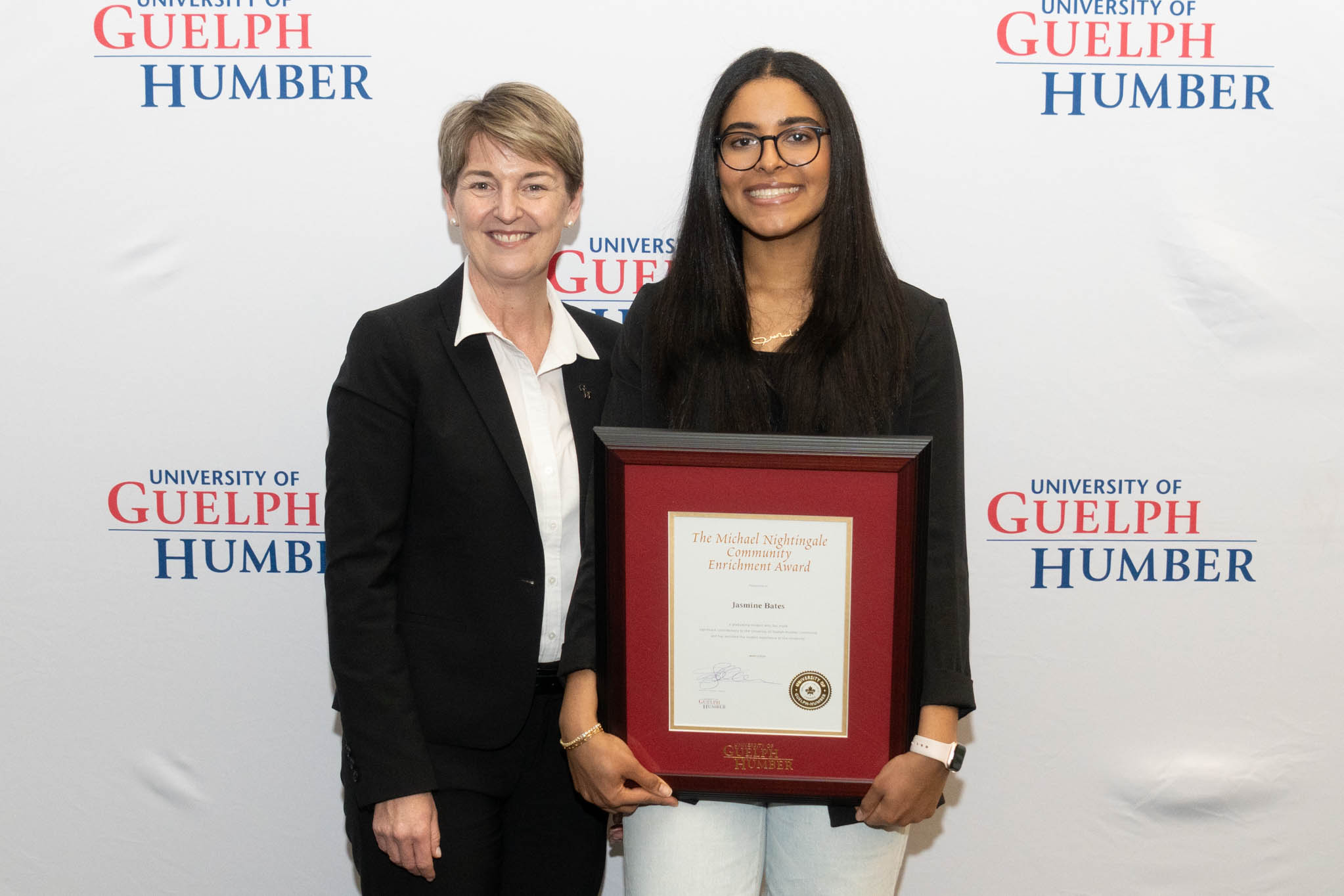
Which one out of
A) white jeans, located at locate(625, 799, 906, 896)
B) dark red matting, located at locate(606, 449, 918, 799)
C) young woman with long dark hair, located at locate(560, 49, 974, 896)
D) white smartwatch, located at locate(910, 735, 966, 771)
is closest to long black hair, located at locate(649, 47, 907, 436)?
young woman with long dark hair, located at locate(560, 49, 974, 896)

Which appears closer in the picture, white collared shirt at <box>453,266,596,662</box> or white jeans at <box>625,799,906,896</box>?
white jeans at <box>625,799,906,896</box>

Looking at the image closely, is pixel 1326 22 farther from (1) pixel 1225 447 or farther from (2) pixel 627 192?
(2) pixel 627 192

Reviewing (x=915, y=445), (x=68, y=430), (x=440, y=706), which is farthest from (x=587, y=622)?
(x=68, y=430)

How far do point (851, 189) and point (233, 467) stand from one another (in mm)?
1386

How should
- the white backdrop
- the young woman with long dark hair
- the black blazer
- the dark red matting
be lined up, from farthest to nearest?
the white backdrop, the black blazer, the young woman with long dark hair, the dark red matting

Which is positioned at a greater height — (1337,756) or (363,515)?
(363,515)

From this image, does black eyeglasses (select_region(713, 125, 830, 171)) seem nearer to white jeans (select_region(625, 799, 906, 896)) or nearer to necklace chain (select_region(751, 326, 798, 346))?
necklace chain (select_region(751, 326, 798, 346))

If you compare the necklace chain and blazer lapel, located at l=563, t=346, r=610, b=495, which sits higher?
the necklace chain

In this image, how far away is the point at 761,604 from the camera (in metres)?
1.29

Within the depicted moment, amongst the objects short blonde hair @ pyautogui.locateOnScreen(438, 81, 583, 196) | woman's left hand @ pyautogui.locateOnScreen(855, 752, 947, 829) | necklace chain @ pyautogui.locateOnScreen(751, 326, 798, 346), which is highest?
short blonde hair @ pyautogui.locateOnScreen(438, 81, 583, 196)

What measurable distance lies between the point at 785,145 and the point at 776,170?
0.04 metres

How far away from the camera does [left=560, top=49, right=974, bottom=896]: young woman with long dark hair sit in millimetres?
1360

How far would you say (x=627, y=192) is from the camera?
2.11 m

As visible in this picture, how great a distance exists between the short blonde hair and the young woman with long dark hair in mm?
223
